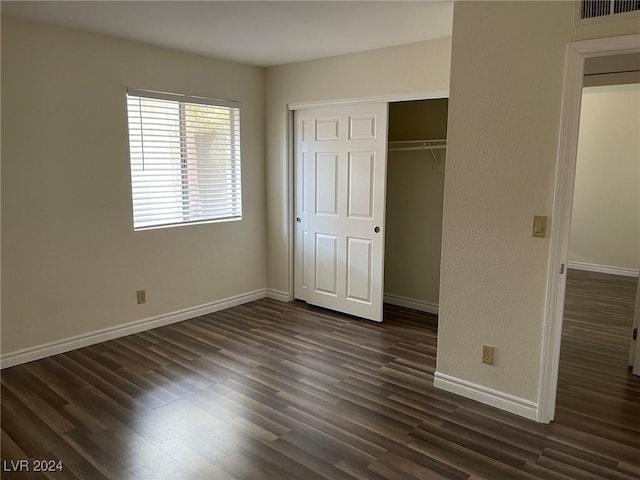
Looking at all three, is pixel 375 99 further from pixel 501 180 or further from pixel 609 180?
pixel 609 180

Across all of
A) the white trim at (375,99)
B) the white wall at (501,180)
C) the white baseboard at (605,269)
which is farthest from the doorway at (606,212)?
the white trim at (375,99)

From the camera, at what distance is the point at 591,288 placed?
578 cm

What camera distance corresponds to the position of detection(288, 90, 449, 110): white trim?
12.4 ft

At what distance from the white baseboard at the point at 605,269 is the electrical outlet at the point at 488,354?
15.6ft

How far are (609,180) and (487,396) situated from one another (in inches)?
199

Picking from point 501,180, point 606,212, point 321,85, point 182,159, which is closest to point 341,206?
point 321,85

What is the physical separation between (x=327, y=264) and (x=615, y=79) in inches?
114

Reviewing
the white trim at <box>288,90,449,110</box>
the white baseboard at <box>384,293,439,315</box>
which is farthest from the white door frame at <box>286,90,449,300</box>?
the white baseboard at <box>384,293,439,315</box>

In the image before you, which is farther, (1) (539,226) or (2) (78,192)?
(2) (78,192)

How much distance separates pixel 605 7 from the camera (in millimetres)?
2336

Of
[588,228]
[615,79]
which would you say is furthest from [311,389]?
[588,228]

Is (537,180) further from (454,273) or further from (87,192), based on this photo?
(87,192)

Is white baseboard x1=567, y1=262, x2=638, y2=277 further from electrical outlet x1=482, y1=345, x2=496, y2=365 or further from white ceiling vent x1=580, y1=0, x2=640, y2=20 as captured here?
white ceiling vent x1=580, y1=0, x2=640, y2=20

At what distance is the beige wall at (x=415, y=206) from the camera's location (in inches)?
184
